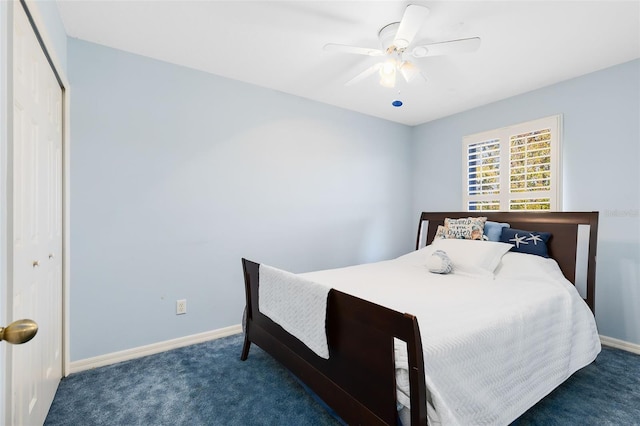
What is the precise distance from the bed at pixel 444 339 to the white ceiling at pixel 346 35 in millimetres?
1308

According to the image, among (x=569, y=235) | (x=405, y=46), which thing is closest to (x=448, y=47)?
(x=405, y=46)

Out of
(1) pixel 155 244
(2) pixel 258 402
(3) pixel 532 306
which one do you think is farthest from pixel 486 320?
(1) pixel 155 244

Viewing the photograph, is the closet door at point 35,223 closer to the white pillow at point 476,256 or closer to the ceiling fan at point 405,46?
the ceiling fan at point 405,46

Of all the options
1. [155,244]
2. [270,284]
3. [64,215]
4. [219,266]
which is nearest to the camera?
[270,284]

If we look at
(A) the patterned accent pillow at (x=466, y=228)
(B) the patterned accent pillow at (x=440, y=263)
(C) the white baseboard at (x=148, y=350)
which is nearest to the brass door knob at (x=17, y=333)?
(C) the white baseboard at (x=148, y=350)

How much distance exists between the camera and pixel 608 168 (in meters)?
2.69

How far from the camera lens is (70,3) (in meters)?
1.89

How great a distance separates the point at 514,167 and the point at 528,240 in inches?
39.0

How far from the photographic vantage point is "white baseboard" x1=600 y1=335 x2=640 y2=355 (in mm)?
2532

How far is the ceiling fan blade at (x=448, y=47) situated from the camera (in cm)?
185

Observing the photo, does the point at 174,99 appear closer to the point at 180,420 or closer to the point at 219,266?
the point at 219,266

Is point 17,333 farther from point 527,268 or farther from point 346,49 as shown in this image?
point 527,268

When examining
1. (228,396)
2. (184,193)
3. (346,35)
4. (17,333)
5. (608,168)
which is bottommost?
(228,396)

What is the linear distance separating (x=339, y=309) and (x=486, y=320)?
0.73 metres
